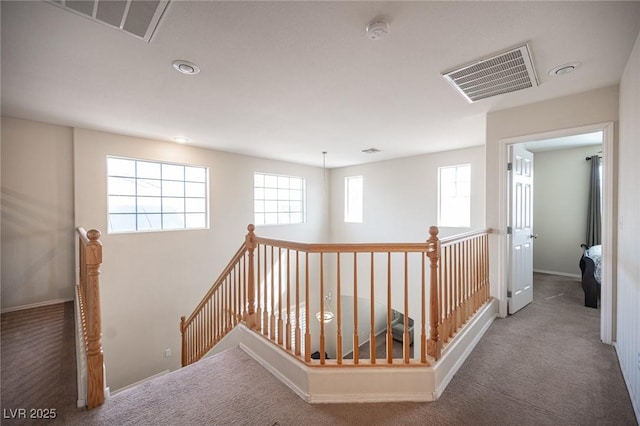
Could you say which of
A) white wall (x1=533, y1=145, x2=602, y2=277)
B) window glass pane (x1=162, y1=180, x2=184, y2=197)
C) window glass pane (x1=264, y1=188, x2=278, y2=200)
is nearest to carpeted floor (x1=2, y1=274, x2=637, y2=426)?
window glass pane (x1=162, y1=180, x2=184, y2=197)

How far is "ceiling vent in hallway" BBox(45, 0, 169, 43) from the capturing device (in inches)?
58.6

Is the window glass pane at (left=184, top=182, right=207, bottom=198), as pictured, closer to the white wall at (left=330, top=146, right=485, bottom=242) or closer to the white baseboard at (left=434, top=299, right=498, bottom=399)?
the white wall at (left=330, top=146, right=485, bottom=242)

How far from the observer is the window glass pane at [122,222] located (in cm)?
410

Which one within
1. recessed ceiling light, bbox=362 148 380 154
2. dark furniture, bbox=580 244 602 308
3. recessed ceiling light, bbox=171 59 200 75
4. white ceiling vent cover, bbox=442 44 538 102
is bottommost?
dark furniture, bbox=580 244 602 308

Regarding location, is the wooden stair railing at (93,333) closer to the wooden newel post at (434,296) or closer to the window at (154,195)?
the wooden newel post at (434,296)

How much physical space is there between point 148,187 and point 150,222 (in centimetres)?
58

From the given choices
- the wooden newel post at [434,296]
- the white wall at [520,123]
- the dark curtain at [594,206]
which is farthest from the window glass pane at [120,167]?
the dark curtain at [594,206]

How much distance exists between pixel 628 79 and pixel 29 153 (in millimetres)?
6173

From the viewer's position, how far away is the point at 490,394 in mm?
1868

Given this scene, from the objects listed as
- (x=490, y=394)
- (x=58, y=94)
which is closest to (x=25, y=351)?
(x=58, y=94)

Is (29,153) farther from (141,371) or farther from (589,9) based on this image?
(589,9)

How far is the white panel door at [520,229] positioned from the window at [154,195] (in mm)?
4798

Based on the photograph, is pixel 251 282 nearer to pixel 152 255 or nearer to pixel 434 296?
pixel 434 296

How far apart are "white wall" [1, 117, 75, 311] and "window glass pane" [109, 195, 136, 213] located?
18.3 inches
